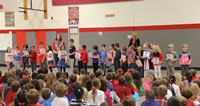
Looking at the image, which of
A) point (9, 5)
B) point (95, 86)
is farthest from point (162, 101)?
point (9, 5)

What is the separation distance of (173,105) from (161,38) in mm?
12947

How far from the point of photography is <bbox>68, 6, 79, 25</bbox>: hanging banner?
18.8 metres

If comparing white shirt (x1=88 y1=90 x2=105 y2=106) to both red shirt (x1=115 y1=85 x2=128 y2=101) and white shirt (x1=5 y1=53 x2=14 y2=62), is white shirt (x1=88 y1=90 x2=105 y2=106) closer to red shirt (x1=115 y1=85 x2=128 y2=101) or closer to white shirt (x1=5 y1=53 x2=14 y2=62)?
red shirt (x1=115 y1=85 x2=128 y2=101)

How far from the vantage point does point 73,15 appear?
1891cm

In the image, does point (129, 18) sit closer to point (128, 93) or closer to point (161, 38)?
point (161, 38)

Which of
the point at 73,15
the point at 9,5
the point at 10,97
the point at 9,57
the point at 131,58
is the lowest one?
the point at 10,97

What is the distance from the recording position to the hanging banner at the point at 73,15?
18.8m

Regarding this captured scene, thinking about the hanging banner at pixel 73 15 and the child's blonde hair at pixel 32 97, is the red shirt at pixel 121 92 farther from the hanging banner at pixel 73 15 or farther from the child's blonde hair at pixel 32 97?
the hanging banner at pixel 73 15

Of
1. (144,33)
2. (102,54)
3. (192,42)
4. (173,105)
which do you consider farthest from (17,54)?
(173,105)

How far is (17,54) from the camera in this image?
15312 millimetres

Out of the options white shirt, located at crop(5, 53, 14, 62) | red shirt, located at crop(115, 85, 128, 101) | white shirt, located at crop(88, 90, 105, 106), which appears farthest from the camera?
white shirt, located at crop(5, 53, 14, 62)

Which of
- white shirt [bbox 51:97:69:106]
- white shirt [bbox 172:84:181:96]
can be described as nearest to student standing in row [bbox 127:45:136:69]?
white shirt [bbox 172:84:181:96]

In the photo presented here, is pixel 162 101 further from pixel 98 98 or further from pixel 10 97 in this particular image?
pixel 10 97

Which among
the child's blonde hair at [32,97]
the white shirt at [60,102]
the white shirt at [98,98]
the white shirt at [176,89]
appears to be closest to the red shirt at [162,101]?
the white shirt at [98,98]
